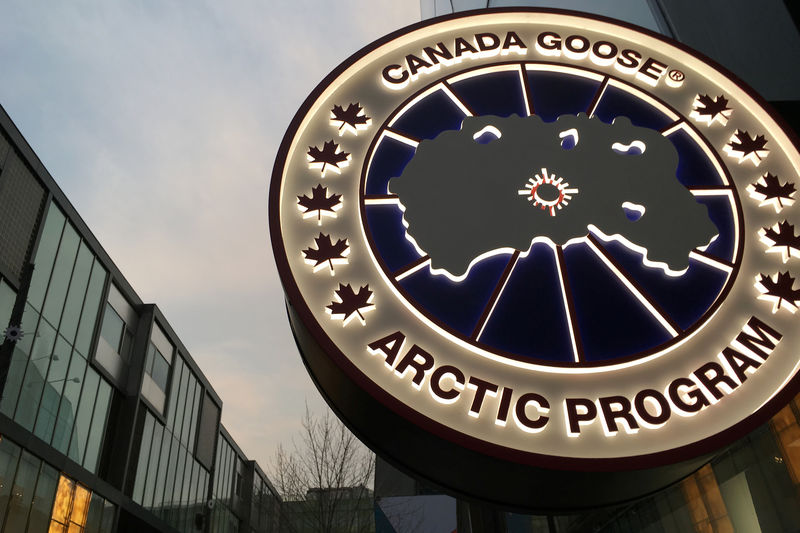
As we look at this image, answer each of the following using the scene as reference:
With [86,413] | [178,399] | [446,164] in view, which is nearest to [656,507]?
[446,164]

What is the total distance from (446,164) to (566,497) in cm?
243

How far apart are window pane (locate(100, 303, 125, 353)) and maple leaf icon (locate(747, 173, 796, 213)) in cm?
2411

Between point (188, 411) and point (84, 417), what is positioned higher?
point (188, 411)

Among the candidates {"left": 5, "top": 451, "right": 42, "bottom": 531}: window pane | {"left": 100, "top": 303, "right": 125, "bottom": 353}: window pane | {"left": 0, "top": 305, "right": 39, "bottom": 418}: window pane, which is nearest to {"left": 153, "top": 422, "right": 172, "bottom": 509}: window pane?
{"left": 100, "top": 303, "right": 125, "bottom": 353}: window pane

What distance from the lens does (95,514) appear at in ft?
74.4

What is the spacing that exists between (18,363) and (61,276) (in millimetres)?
3690

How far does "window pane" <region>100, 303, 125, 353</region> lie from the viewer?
25.6 meters

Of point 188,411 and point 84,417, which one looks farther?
point 188,411

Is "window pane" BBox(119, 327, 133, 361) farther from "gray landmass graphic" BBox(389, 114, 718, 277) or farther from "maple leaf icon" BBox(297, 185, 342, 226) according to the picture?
"gray landmass graphic" BBox(389, 114, 718, 277)

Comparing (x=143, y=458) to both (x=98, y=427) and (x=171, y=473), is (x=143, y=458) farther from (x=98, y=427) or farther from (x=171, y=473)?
(x=171, y=473)

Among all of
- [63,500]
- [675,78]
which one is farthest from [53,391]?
[675,78]

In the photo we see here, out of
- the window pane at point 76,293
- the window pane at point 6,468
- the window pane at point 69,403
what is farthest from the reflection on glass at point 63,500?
the window pane at point 76,293

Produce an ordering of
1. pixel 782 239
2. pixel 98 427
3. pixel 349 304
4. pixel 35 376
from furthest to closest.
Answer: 1. pixel 98 427
2. pixel 35 376
3. pixel 782 239
4. pixel 349 304

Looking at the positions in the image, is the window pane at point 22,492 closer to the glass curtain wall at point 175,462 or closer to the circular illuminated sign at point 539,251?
the glass curtain wall at point 175,462
